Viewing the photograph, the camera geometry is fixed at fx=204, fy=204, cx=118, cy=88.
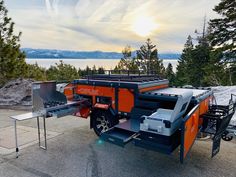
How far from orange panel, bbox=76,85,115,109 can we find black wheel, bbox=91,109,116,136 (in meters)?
0.33

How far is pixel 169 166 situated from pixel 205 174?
25.9 inches

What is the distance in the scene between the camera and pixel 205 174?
12.2 ft

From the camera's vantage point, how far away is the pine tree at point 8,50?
11.1m

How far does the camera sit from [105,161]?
4.25m

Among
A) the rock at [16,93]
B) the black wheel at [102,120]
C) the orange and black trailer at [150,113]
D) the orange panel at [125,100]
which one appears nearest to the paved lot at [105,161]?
the black wheel at [102,120]

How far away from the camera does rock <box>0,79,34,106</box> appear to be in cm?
986

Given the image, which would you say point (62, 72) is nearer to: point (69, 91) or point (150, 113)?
point (69, 91)

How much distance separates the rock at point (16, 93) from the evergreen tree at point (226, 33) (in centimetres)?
1685

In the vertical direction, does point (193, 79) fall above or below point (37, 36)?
below

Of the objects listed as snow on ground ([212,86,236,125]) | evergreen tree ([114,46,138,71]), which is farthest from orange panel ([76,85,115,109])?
evergreen tree ([114,46,138,71])

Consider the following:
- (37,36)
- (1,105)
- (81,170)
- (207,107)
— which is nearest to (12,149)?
(81,170)

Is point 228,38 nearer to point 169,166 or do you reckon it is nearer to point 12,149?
point 169,166

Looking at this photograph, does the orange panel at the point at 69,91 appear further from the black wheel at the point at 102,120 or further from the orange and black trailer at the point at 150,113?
the black wheel at the point at 102,120

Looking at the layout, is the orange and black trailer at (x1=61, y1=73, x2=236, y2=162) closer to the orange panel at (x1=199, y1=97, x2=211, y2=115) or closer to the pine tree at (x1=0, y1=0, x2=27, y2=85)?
the orange panel at (x1=199, y1=97, x2=211, y2=115)
